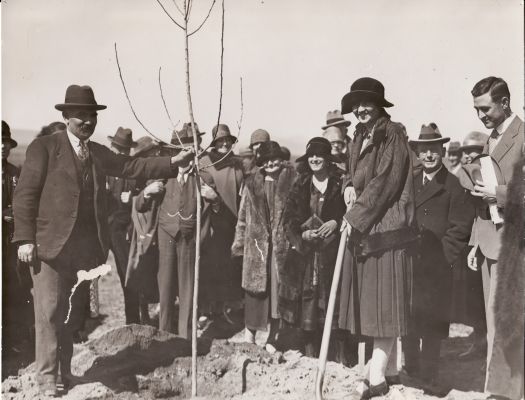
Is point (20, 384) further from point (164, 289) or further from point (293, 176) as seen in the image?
point (293, 176)

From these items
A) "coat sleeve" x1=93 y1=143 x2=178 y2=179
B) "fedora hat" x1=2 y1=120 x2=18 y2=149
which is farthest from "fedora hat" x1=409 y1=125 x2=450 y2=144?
"fedora hat" x1=2 y1=120 x2=18 y2=149

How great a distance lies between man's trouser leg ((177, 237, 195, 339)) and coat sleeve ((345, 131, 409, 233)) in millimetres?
2193

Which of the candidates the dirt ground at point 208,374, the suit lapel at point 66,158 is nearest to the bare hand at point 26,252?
the suit lapel at point 66,158

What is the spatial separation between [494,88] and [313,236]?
6.75ft

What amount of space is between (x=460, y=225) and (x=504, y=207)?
0.91m

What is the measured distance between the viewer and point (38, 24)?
634 centimetres

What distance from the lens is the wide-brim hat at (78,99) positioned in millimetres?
5590

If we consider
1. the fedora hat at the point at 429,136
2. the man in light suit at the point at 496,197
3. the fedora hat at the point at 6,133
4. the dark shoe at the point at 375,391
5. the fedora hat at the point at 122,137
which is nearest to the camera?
the man in light suit at the point at 496,197

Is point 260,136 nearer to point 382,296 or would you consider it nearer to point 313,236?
point 313,236

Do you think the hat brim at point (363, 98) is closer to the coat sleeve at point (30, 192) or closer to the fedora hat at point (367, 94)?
the fedora hat at point (367, 94)

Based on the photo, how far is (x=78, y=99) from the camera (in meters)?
→ 5.61

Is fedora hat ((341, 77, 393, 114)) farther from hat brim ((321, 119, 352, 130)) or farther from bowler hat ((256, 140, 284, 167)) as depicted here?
hat brim ((321, 119, 352, 130))

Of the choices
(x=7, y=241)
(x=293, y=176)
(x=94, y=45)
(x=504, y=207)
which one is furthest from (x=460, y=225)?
(x=7, y=241)

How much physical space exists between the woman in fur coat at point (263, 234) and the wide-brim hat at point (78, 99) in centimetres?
181
